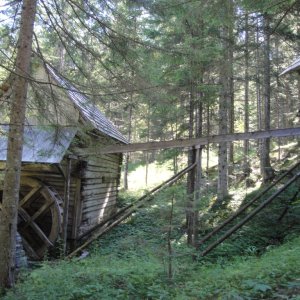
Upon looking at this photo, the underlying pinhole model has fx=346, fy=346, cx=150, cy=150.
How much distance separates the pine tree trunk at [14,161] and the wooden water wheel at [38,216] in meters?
4.69

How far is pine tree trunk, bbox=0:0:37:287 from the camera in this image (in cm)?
571

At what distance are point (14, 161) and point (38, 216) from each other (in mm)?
5675

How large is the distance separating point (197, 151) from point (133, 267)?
3.70m

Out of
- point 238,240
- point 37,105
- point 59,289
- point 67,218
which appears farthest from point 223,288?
point 67,218

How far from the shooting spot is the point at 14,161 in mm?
5844

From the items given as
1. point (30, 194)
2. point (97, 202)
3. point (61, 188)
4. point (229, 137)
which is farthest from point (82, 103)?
point (97, 202)

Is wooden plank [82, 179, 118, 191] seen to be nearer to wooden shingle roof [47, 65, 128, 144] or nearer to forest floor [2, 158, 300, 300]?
wooden shingle roof [47, 65, 128, 144]

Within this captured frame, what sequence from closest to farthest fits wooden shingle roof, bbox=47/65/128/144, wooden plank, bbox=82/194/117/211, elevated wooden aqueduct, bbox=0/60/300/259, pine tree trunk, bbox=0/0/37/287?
pine tree trunk, bbox=0/0/37/287
wooden shingle roof, bbox=47/65/128/144
elevated wooden aqueduct, bbox=0/60/300/259
wooden plank, bbox=82/194/117/211

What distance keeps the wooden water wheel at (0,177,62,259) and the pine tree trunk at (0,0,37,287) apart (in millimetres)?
4688

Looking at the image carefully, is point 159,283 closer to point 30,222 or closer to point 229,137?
point 229,137

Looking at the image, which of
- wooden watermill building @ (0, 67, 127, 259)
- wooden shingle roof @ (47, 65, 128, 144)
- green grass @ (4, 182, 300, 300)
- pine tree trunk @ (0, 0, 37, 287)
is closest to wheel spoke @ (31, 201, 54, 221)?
wooden watermill building @ (0, 67, 127, 259)

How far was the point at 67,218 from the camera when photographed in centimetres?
1037

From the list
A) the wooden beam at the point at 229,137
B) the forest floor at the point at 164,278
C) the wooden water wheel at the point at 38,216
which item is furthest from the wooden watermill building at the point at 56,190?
the forest floor at the point at 164,278

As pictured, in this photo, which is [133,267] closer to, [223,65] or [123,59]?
[123,59]
